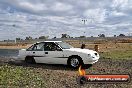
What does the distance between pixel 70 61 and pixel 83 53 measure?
909 mm

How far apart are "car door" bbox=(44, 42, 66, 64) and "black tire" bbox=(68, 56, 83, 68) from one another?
1.33 feet

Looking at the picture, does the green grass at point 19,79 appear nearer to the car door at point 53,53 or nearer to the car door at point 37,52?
the car door at point 53,53

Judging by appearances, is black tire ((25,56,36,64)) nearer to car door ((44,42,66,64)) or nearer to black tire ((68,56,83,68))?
car door ((44,42,66,64))

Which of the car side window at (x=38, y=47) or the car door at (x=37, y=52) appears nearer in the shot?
the car door at (x=37, y=52)

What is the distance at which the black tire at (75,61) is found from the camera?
14489 millimetres

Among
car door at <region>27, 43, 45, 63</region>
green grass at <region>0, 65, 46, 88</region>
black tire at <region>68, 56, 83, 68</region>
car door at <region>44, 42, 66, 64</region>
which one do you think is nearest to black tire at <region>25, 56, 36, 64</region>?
car door at <region>27, 43, 45, 63</region>

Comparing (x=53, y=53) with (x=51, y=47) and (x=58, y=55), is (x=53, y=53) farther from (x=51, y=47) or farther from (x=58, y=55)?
(x=51, y=47)

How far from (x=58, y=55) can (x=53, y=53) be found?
1.19ft

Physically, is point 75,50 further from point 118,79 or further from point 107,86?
point 118,79

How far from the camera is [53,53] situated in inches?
603

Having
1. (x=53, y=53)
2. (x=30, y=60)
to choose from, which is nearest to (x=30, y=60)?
(x=30, y=60)

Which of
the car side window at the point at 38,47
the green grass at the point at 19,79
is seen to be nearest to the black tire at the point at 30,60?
the car side window at the point at 38,47

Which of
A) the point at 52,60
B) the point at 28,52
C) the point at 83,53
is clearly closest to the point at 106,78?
the point at 83,53

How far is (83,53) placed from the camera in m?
14.4
